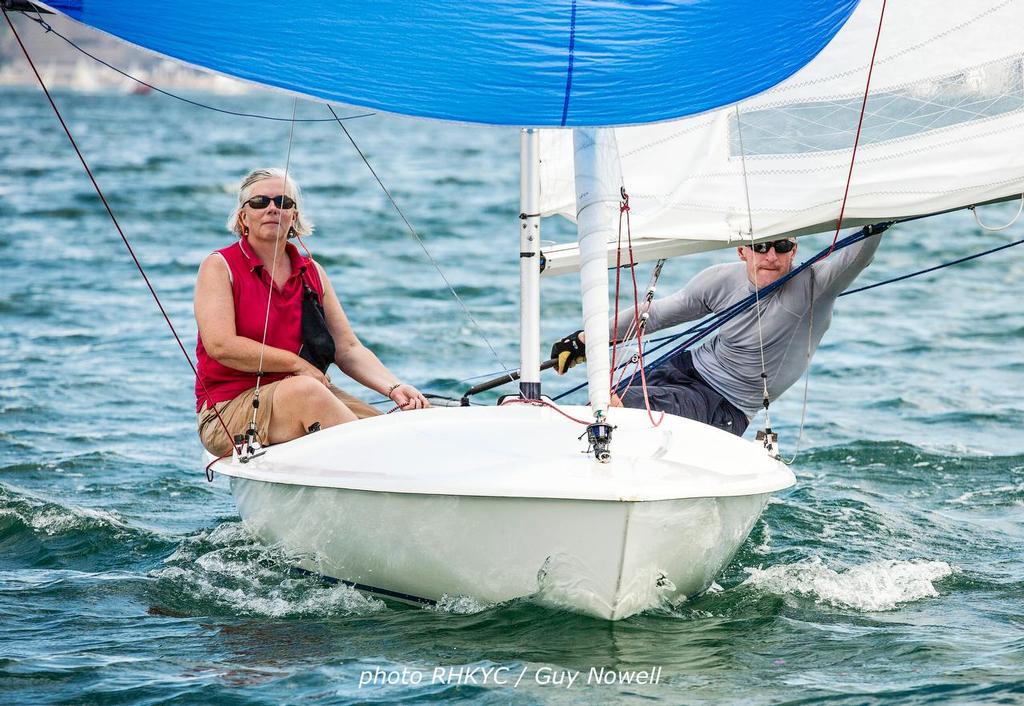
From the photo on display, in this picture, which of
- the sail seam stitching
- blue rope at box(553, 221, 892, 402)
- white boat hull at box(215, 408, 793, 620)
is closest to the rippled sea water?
white boat hull at box(215, 408, 793, 620)

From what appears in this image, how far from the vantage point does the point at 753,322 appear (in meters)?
4.70

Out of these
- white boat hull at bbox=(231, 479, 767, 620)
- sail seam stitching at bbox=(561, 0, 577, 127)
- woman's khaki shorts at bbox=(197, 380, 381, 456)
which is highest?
sail seam stitching at bbox=(561, 0, 577, 127)

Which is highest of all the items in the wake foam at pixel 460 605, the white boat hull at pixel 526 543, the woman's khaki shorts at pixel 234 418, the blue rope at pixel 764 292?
the blue rope at pixel 764 292

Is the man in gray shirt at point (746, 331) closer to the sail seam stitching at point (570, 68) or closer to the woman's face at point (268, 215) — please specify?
the woman's face at point (268, 215)

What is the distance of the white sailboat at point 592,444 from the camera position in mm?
3342

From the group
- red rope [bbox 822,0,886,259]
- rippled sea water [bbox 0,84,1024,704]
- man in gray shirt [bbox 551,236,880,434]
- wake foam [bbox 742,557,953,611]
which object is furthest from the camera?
man in gray shirt [bbox 551,236,880,434]

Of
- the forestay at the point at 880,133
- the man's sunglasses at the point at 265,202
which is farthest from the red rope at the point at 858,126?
the man's sunglasses at the point at 265,202

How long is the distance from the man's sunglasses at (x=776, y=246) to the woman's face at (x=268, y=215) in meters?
1.59

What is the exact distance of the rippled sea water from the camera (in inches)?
134

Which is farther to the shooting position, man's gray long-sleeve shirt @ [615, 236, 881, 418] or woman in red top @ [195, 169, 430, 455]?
man's gray long-sleeve shirt @ [615, 236, 881, 418]

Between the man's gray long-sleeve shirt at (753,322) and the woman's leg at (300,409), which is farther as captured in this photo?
the man's gray long-sleeve shirt at (753,322)

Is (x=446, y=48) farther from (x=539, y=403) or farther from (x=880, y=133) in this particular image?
(x=880, y=133)

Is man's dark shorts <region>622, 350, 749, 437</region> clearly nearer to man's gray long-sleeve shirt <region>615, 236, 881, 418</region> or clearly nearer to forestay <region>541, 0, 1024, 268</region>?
man's gray long-sleeve shirt <region>615, 236, 881, 418</region>

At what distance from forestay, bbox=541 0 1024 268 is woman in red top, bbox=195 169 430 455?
91cm
